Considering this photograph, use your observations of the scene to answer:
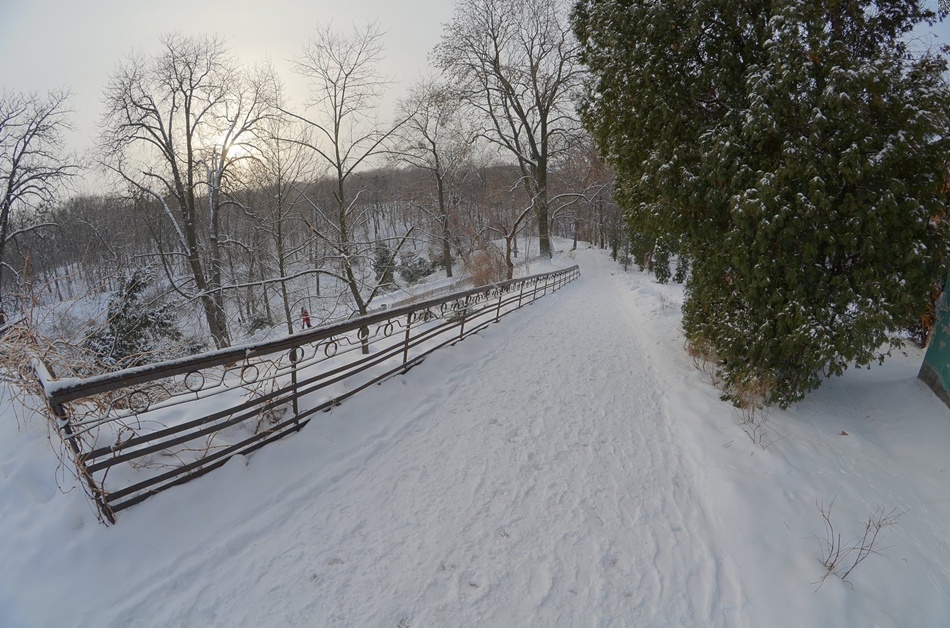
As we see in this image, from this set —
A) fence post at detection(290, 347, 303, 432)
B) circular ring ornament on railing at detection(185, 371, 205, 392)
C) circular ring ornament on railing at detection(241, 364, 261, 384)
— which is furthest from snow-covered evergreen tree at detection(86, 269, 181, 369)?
fence post at detection(290, 347, 303, 432)

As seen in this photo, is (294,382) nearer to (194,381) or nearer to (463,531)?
(194,381)

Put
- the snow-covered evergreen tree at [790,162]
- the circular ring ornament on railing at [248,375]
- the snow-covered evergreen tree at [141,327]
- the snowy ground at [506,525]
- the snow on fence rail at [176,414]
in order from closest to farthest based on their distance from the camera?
the snowy ground at [506,525] → the snow on fence rail at [176,414] → the circular ring ornament on railing at [248,375] → the snow-covered evergreen tree at [790,162] → the snow-covered evergreen tree at [141,327]

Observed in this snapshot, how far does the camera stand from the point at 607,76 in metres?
5.84

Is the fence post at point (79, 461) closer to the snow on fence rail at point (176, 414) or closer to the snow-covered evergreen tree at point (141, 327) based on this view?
the snow on fence rail at point (176, 414)

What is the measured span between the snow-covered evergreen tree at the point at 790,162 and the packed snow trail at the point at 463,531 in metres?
1.89

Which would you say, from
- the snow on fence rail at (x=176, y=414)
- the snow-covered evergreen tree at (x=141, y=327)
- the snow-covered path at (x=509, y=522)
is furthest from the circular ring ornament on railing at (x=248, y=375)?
the snow-covered evergreen tree at (x=141, y=327)

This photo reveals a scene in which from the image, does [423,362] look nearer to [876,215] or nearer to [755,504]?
[755,504]

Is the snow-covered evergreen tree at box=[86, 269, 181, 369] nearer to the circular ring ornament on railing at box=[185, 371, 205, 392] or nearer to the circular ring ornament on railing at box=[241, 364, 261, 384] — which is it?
the circular ring ornament on railing at box=[241, 364, 261, 384]

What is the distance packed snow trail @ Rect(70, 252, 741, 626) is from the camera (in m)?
2.35

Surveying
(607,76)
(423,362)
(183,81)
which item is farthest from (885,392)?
(183,81)

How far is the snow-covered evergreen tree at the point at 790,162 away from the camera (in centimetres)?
399

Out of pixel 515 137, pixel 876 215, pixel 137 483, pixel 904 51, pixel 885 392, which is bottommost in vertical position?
pixel 885 392

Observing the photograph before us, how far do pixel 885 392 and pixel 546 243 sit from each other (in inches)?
859

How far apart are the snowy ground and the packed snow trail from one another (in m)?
0.01
